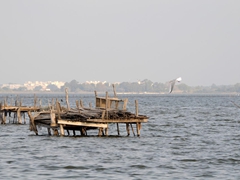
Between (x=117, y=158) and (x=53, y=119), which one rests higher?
(x=53, y=119)

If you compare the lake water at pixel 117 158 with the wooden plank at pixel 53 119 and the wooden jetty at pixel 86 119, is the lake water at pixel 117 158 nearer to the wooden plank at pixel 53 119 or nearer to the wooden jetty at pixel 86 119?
the wooden jetty at pixel 86 119

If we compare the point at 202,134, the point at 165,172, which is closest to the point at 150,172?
the point at 165,172

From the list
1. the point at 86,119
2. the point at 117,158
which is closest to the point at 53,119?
the point at 86,119

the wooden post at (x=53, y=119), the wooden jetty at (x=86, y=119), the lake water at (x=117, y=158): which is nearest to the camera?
the lake water at (x=117, y=158)

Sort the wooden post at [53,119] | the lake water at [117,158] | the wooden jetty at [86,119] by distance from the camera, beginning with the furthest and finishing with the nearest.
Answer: the wooden post at [53,119]
the wooden jetty at [86,119]
the lake water at [117,158]

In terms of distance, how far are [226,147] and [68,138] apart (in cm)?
963

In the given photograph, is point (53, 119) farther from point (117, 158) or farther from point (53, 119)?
point (117, 158)

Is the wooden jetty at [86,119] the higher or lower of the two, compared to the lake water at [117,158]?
higher

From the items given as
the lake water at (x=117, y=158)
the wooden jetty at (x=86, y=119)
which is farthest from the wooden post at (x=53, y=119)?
the lake water at (x=117, y=158)

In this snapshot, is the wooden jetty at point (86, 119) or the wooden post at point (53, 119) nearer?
the wooden jetty at point (86, 119)

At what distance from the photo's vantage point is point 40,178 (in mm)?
22781

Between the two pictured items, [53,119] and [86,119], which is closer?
[86,119]

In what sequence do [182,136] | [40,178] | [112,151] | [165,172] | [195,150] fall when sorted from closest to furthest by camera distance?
[40,178], [165,172], [112,151], [195,150], [182,136]

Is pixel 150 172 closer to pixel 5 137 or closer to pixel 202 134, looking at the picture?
pixel 5 137
